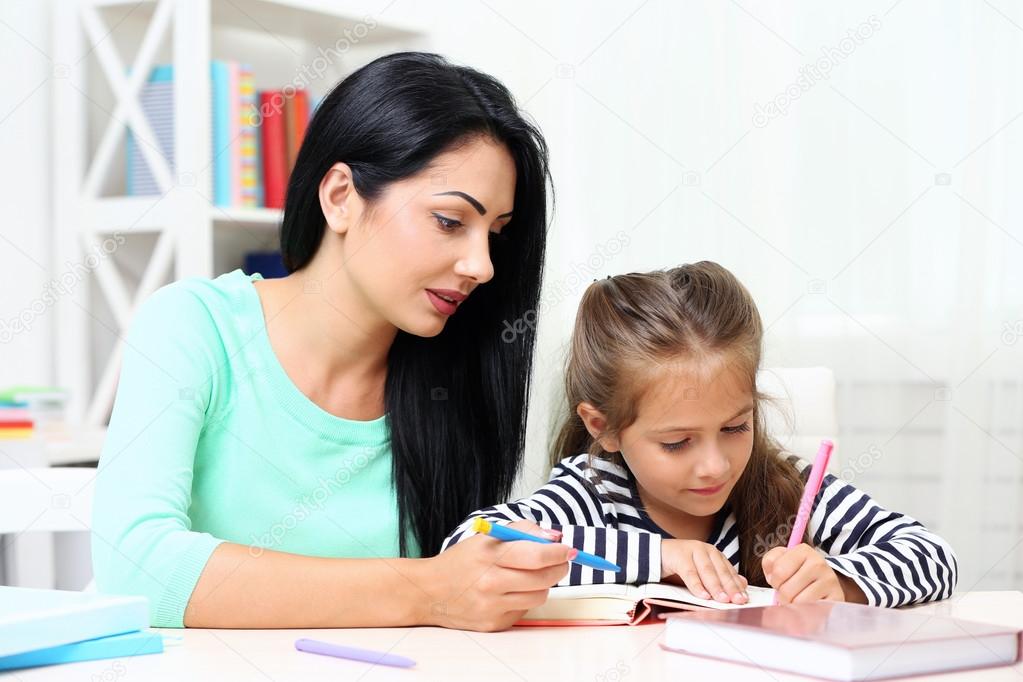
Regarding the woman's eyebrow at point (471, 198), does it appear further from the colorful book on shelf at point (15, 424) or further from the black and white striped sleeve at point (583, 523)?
the colorful book on shelf at point (15, 424)

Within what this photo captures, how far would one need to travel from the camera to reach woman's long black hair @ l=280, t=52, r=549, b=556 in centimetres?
125

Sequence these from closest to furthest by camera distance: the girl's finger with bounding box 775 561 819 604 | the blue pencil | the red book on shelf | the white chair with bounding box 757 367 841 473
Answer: the blue pencil < the girl's finger with bounding box 775 561 819 604 < the white chair with bounding box 757 367 841 473 < the red book on shelf

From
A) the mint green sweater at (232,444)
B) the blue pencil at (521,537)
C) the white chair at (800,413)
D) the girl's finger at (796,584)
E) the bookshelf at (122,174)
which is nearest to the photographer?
the blue pencil at (521,537)

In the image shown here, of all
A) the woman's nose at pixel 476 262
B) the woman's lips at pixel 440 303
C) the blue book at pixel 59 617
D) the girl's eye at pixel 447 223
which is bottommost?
the blue book at pixel 59 617

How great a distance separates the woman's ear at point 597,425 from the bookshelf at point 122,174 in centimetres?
120

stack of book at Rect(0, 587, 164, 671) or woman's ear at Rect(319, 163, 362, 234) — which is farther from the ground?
woman's ear at Rect(319, 163, 362, 234)

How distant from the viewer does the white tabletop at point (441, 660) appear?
753 millimetres

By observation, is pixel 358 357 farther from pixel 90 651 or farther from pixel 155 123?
pixel 155 123

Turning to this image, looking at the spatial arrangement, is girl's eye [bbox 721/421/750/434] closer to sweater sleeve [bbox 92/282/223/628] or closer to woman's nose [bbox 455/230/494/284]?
woman's nose [bbox 455/230/494/284]

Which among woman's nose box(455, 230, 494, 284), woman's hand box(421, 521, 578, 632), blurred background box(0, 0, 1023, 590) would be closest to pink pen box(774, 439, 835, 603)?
woman's hand box(421, 521, 578, 632)

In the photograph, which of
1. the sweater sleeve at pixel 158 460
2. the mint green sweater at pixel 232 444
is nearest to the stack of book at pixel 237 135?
the mint green sweater at pixel 232 444

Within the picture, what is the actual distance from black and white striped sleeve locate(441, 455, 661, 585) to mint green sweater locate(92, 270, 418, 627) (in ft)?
0.59

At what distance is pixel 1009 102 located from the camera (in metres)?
2.35

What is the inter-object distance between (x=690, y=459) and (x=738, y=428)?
7 cm
